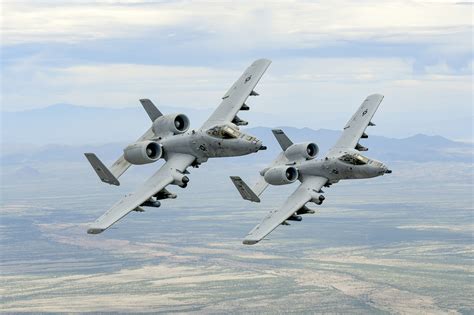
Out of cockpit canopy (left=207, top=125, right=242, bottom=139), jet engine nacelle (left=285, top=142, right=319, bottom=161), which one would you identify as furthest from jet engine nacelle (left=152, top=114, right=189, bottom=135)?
jet engine nacelle (left=285, top=142, right=319, bottom=161)

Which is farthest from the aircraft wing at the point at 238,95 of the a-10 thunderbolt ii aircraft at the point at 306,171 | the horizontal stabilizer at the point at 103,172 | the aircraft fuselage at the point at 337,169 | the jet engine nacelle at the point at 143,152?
the horizontal stabilizer at the point at 103,172

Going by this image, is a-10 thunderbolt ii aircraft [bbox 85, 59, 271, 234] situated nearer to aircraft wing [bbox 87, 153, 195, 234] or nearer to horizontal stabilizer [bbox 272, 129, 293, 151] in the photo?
aircraft wing [bbox 87, 153, 195, 234]

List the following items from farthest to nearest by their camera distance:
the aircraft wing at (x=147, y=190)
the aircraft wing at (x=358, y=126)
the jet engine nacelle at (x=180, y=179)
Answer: the aircraft wing at (x=358, y=126) < the jet engine nacelle at (x=180, y=179) < the aircraft wing at (x=147, y=190)

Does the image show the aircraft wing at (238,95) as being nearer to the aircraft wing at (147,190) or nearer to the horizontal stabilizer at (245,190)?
the aircraft wing at (147,190)

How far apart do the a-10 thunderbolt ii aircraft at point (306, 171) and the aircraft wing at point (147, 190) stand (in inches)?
241

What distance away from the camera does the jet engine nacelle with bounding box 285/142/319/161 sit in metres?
86.9

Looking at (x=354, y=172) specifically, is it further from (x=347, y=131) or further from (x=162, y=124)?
(x=162, y=124)

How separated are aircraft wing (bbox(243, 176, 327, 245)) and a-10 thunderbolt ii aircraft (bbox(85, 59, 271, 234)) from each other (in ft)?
20.9

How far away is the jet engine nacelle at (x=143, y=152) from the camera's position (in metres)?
82.8

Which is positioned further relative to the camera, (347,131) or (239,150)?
(347,131)

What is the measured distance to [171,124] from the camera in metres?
85.8

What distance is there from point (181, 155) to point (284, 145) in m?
11.0

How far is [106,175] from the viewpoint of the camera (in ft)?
261

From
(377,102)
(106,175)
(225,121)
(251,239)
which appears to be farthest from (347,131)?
(106,175)
